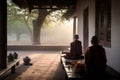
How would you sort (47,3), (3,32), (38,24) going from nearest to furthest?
(3,32) < (47,3) < (38,24)

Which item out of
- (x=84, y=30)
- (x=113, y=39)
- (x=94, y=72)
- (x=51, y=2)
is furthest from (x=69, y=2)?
(x=94, y=72)

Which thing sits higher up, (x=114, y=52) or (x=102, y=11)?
(x=102, y=11)

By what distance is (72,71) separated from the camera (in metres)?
6.63

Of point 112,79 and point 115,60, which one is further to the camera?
point 115,60

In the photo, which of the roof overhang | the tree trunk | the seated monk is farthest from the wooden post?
the tree trunk

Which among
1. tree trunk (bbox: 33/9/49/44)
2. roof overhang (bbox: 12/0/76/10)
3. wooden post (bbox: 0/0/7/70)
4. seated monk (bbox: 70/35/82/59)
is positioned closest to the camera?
wooden post (bbox: 0/0/7/70)

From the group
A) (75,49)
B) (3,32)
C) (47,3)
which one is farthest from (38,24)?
(3,32)

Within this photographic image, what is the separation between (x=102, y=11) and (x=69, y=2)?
27.6 feet

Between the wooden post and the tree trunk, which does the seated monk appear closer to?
the wooden post

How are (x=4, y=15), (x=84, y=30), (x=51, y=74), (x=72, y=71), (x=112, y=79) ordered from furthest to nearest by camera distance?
(x=84, y=30) < (x=51, y=74) < (x=4, y=15) < (x=72, y=71) < (x=112, y=79)

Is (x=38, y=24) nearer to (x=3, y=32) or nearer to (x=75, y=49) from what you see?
(x=75, y=49)

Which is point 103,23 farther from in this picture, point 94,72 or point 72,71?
point 94,72

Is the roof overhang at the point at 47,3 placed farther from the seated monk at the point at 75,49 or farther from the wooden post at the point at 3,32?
the wooden post at the point at 3,32

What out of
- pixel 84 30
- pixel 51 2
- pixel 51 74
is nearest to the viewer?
pixel 51 74
